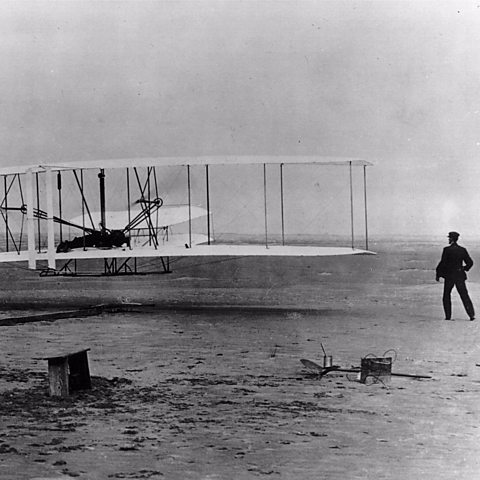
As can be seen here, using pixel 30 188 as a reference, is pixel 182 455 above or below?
below

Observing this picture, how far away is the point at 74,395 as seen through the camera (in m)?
8.40

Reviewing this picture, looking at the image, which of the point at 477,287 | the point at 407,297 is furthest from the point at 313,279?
the point at 407,297

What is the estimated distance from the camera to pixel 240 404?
7969mm

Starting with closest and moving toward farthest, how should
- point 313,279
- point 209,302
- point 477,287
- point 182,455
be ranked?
point 182,455
point 209,302
point 477,287
point 313,279

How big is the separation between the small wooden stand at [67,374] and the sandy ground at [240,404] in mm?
176

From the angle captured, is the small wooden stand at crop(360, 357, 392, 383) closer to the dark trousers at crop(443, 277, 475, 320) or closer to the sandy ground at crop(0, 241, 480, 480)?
the sandy ground at crop(0, 241, 480, 480)

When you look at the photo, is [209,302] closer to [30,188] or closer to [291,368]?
[30,188]

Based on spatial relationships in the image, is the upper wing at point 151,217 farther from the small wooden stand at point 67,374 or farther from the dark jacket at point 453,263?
the small wooden stand at point 67,374

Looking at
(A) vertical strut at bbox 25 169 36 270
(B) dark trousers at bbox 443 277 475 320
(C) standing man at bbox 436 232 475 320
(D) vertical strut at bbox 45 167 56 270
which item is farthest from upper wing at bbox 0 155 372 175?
(B) dark trousers at bbox 443 277 475 320

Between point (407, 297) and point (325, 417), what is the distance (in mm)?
17462

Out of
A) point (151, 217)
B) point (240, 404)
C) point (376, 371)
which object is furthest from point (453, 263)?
point (151, 217)

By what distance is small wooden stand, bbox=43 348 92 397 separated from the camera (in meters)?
8.23

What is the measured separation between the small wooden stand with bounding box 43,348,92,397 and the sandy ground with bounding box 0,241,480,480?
0.58 ft

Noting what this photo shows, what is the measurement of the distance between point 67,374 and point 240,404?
1.98 metres
